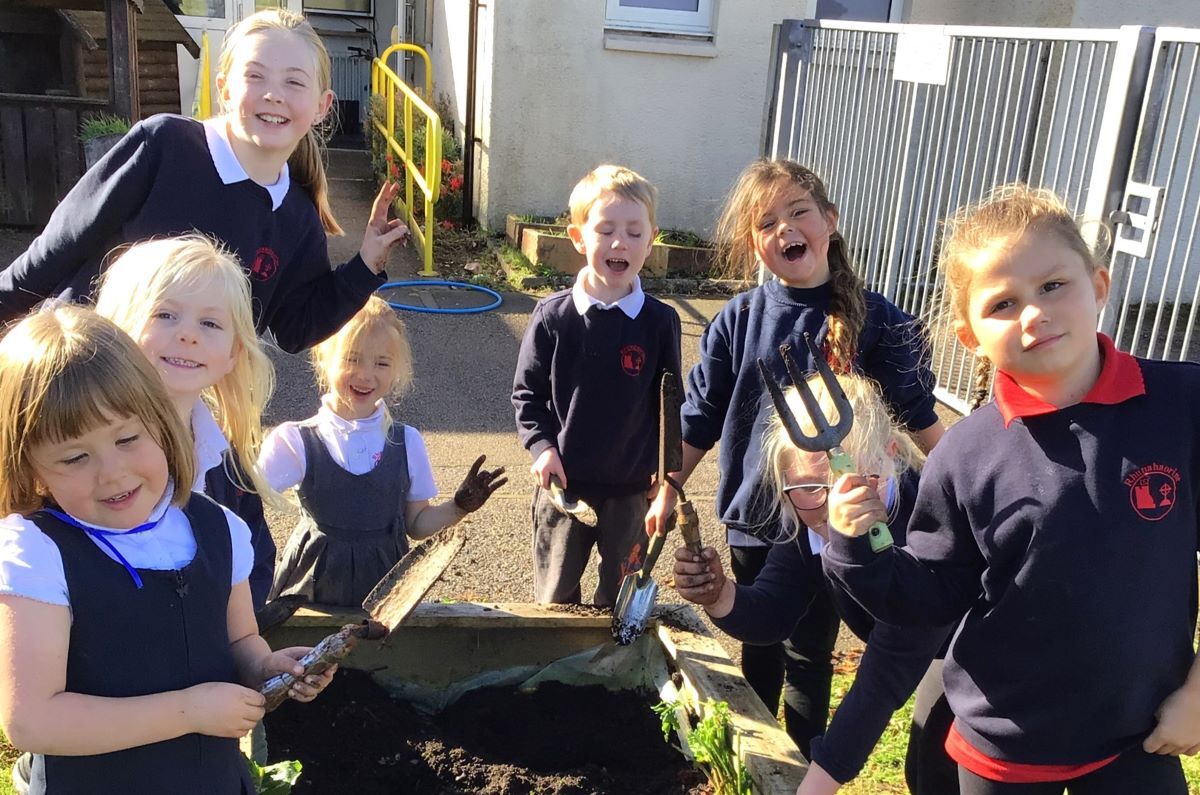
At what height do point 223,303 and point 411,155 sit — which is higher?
point 223,303

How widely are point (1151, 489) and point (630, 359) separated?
60.4 inches

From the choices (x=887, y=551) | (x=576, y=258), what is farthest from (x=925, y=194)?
(x=887, y=551)

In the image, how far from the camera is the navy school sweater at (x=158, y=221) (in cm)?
241

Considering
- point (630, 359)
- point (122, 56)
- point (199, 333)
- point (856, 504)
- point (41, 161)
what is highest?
point (122, 56)

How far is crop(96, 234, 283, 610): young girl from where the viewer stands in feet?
6.53

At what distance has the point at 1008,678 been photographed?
1.85 meters

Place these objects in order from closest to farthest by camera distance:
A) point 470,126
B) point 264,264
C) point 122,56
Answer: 1. point 264,264
2. point 122,56
3. point 470,126

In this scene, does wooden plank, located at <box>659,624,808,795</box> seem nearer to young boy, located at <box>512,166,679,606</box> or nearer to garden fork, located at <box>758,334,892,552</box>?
young boy, located at <box>512,166,679,606</box>

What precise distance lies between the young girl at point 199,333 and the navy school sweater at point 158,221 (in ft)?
1.04

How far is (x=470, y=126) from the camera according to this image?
889 centimetres

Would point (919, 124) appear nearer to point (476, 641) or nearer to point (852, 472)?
→ point (476, 641)

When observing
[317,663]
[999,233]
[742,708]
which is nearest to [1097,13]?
[999,233]

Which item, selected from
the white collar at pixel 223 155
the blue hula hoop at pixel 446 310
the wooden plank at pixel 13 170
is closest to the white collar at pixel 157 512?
the white collar at pixel 223 155

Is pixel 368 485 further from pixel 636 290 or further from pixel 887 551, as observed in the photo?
pixel 887 551
